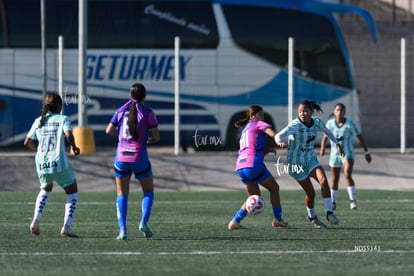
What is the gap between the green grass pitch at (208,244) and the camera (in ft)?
35.1

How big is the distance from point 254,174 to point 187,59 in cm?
1584

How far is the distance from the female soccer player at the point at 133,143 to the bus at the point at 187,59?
14.5 metres

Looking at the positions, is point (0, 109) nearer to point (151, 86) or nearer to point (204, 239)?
point (151, 86)

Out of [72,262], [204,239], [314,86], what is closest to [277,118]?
[314,86]

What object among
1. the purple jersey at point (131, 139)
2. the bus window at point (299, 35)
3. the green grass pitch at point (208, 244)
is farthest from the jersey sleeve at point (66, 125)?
the bus window at point (299, 35)

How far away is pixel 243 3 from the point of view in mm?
31344

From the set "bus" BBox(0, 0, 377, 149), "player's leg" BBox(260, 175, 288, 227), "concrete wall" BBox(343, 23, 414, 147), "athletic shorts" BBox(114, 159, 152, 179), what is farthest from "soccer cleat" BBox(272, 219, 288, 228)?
"concrete wall" BBox(343, 23, 414, 147)

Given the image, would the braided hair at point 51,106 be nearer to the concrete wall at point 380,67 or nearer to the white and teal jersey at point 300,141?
the white and teal jersey at point 300,141

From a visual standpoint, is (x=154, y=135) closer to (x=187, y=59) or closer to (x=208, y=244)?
(x=208, y=244)

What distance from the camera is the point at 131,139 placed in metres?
13.2

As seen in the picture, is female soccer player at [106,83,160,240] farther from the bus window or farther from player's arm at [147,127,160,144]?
the bus window

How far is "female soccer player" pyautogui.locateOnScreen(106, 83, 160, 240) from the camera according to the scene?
13234mm

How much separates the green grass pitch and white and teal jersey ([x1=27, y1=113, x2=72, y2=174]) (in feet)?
2.83

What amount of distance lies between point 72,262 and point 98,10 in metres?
20.4
